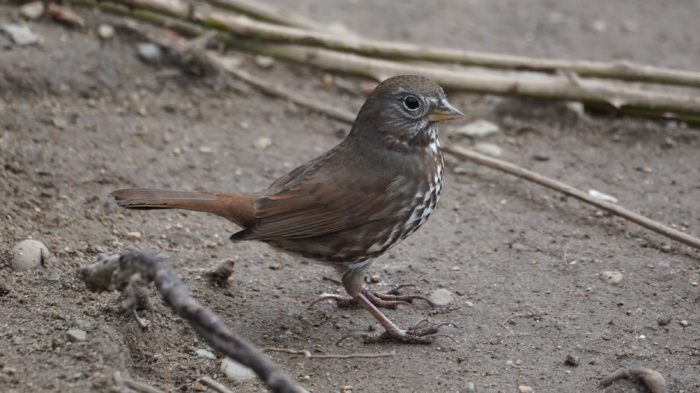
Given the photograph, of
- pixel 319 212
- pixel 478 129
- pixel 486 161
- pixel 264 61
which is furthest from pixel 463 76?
pixel 319 212

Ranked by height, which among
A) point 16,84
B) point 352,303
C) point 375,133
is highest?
point 375,133

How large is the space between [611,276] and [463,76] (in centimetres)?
205

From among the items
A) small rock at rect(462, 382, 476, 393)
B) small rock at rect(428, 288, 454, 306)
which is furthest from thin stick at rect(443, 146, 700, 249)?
small rock at rect(462, 382, 476, 393)

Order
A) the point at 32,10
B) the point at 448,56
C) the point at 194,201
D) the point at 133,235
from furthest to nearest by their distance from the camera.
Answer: the point at 32,10 → the point at 448,56 → the point at 133,235 → the point at 194,201

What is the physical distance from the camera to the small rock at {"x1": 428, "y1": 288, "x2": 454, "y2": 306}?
5.02 m

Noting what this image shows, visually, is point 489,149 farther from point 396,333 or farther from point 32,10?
point 32,10

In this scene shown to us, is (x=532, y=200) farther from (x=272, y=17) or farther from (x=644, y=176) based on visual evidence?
(x=272, y=17)

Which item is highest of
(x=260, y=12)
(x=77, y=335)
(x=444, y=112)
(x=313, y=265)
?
(x=444, y=112)

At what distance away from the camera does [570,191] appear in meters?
5.66

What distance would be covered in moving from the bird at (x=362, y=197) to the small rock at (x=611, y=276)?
1.02 meters

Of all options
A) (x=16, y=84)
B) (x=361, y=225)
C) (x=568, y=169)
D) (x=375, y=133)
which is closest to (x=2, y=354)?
(x=361, y=225)

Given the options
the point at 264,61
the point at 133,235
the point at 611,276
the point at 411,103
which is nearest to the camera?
the point at 411,103

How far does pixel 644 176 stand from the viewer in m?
6.30

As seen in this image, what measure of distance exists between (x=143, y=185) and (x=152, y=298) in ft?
4.19
